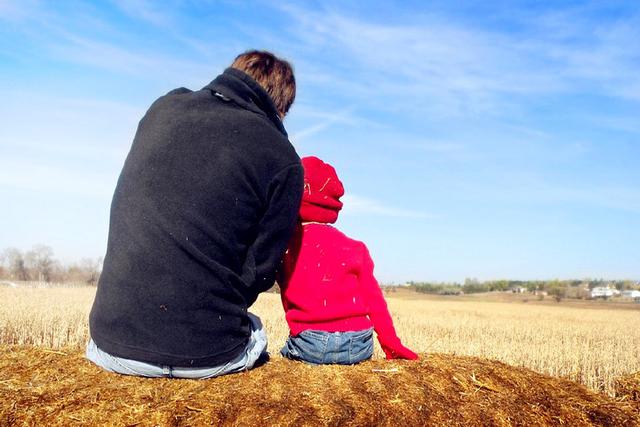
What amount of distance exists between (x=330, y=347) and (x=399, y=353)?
0.58 metres

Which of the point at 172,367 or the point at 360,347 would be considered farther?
the point at 360,347

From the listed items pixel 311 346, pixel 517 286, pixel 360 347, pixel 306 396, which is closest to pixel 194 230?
pixel 306 396

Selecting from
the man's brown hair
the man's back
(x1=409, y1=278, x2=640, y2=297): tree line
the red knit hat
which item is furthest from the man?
(x1=409, y1=278, x2=640, y2=297): tree line

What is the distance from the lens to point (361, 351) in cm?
422

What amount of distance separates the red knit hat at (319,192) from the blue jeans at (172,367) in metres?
1.05

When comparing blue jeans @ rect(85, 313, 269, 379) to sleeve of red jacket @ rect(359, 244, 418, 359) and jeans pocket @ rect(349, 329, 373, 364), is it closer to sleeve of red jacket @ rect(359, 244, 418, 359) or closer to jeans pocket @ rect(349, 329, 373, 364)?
jeans pocket @ rect(349, 329, 373, 364)

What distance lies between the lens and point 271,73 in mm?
3613

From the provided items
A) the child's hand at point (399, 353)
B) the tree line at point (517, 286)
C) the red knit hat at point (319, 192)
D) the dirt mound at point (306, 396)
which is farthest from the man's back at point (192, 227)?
the tree line at point (517, 286)

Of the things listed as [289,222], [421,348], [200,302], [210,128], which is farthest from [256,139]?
[421,348]

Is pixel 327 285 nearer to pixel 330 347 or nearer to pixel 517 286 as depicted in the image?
pixel 330 347

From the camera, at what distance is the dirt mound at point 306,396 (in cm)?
290

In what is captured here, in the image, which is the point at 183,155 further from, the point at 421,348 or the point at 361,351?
the point at 421,348

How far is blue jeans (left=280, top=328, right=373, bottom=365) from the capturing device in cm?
414

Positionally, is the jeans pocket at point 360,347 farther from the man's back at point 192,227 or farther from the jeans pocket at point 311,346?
the man's back at point 192,227
